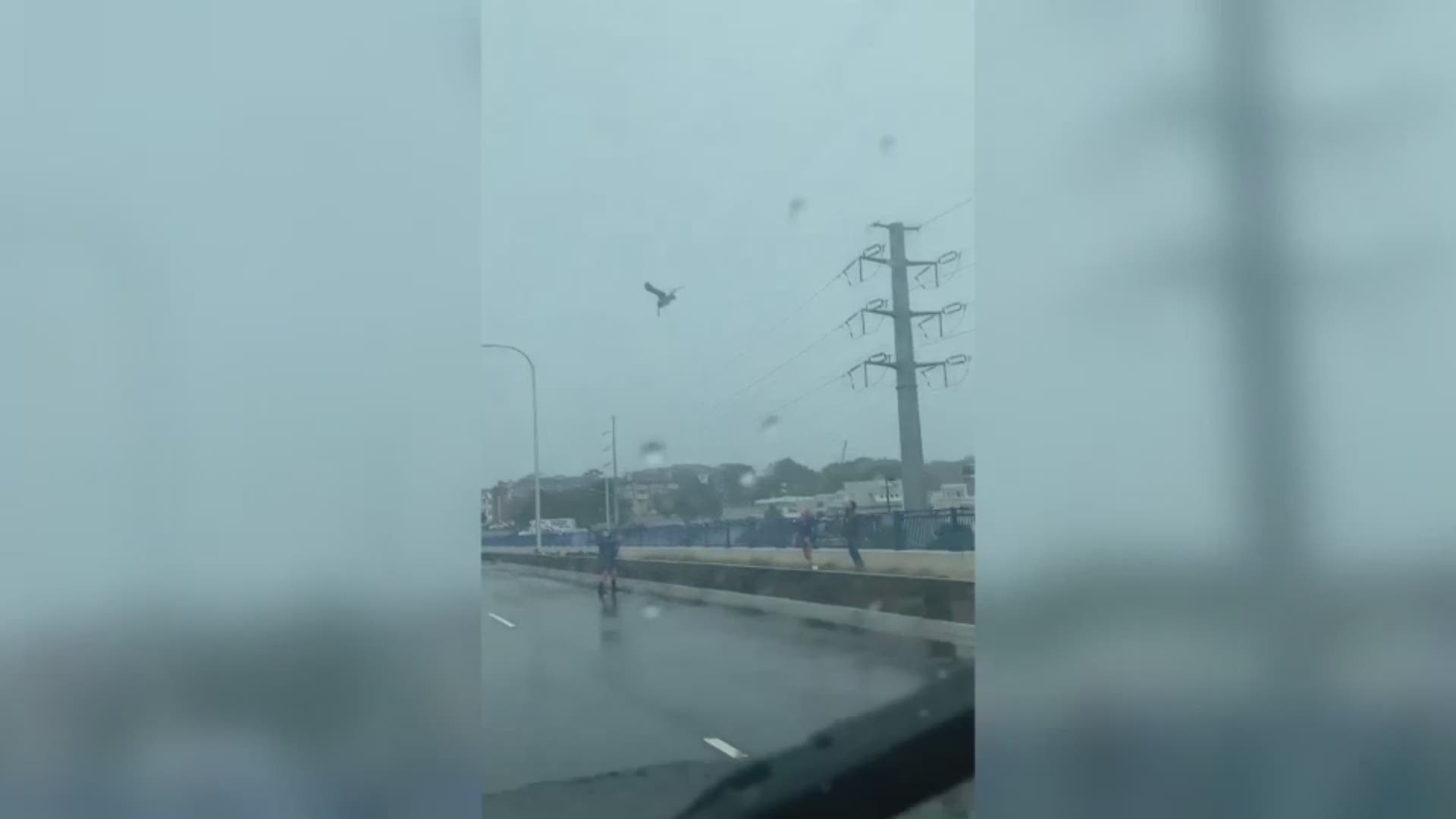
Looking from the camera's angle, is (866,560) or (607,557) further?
(866,560)

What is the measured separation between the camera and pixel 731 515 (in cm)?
180

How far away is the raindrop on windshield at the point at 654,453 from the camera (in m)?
1.73

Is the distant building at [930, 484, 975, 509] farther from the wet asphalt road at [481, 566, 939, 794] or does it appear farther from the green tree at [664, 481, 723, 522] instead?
the green tree at [664, 481, 723, 522]

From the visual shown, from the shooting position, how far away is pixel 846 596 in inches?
78.1

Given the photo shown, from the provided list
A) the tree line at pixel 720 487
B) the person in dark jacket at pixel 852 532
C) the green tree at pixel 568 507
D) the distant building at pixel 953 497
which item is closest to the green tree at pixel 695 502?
the tree line at pixel 720 487

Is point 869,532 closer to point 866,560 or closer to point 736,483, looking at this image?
point 866,560

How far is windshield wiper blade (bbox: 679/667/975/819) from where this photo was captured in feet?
6.13

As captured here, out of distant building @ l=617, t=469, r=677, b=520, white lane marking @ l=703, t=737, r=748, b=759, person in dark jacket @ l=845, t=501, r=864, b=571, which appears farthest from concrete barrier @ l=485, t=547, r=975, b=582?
white lane marking @ l=703, t=737, r=748, b=759

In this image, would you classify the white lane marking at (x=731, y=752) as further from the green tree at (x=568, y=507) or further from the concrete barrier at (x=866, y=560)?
the green tree at (x=568, y=507)

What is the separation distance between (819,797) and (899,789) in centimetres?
15

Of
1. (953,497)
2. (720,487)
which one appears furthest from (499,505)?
(953,497)

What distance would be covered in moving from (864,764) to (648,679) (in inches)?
15.3

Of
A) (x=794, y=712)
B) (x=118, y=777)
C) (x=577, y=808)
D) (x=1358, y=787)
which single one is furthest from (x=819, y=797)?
(x=118, y=777)

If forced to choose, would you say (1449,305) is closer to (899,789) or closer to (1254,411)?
(1254,411)
